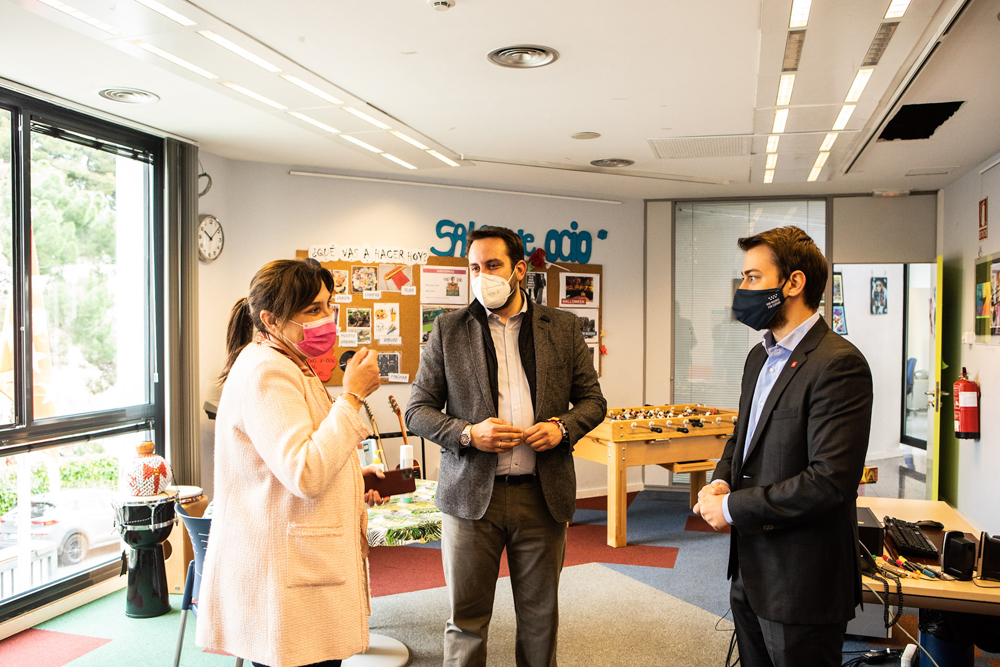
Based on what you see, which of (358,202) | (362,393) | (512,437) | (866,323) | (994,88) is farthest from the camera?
(866,323)

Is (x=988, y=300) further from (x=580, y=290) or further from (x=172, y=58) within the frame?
(x=172, y=58)

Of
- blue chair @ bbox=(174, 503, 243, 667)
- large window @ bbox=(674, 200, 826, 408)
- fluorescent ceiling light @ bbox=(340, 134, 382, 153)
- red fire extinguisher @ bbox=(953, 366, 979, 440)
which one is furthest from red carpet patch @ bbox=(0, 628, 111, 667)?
red fire extinguisher @ bbox=(953, 366, 979, 440)

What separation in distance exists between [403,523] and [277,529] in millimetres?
1330

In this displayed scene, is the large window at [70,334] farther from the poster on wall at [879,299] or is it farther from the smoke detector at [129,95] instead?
the poster on wall at [879,299]

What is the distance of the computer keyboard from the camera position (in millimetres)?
2424

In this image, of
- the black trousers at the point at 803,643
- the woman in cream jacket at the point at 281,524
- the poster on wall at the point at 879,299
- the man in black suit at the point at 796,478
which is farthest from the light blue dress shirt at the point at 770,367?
the poster on wall at the point at 879,299

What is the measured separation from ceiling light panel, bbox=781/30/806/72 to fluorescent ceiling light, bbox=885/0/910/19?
11.1 inches

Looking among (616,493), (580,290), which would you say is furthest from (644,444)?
(580,290)

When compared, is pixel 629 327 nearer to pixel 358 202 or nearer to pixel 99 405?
pixel 358 202

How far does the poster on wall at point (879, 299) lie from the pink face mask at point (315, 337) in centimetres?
822

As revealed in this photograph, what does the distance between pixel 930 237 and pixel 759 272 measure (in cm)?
554

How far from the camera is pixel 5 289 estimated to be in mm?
3750

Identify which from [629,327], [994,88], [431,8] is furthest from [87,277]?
[994,88]

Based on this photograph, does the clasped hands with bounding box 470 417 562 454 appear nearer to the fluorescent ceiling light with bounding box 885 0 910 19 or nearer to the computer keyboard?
the computer keyboard
